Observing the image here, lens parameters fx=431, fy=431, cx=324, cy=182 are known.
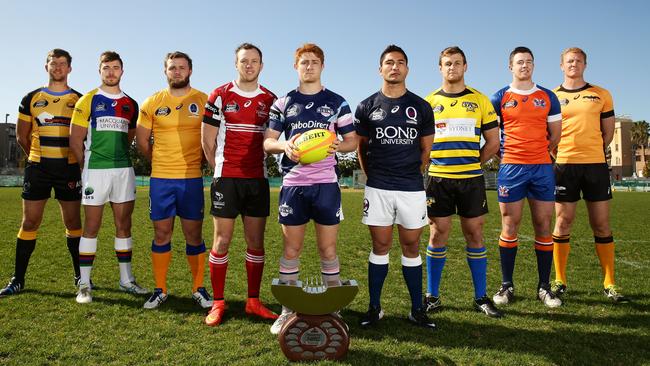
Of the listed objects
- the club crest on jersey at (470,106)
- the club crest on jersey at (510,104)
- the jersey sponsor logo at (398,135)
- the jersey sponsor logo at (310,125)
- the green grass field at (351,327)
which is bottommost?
the green grass field at (351,327)

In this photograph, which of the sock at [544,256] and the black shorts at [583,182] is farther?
the black shorts at [583,182]

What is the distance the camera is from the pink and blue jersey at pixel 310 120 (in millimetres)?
3822

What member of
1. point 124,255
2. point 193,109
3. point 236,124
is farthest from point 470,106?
point 124,255

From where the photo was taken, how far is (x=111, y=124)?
4848 millimetres

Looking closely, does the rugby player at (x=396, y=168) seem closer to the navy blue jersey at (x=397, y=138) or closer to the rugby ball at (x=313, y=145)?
the navy blue jersey at (x=397, y=138)

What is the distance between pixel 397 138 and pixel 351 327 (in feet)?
5.94

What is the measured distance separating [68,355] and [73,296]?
1.85 m

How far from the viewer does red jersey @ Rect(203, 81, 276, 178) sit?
13.8 feet

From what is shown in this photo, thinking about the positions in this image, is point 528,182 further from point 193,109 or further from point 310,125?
point 193,109

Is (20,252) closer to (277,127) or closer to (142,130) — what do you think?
(142,130)

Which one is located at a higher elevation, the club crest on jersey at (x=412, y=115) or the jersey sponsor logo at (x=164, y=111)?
the jersey sponsor logo at (x=164, y=111)

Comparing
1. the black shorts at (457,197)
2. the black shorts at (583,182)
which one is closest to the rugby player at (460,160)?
the black shorts at (457,197)

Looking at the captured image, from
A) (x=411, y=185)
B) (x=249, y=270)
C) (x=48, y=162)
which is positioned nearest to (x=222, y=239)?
(x=249, y=270)

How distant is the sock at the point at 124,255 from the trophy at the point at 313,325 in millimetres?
2710
